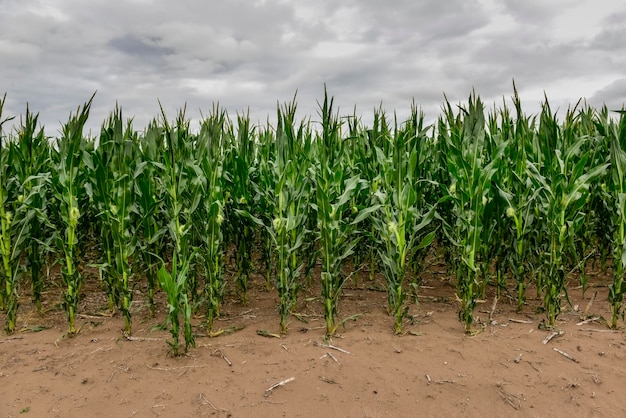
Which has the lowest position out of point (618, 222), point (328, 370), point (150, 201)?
point (328, 370)

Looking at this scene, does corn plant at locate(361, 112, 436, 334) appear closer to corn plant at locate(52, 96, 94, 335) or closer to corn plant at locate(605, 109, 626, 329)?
corn plant at locate(605, 109, 626, 329)

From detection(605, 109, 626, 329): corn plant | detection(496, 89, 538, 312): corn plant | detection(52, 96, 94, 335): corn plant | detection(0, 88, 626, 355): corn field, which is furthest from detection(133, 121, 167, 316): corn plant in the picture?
detection(605, 109, 626, 329): corn plant

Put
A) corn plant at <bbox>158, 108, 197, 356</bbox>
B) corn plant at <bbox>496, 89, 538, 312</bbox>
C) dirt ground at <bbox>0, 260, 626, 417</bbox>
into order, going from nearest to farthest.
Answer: dirt ground at <bbox>0, 260, 626, 417</bbox>
corn plant at <bbox>158, 108, 197, 356</bbox>
corn plant at <bbox>496, 89, 538, 312</bbox>

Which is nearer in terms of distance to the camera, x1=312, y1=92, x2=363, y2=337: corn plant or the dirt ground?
the dirt ground

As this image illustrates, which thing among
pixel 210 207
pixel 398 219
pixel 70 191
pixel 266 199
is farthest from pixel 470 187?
pixel 70 191

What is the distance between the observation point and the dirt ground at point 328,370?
10.3 feet

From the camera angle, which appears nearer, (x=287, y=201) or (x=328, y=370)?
(x=328, y=370)

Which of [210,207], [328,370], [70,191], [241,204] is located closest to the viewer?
[328,370]

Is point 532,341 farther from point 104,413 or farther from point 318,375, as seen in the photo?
point 104,413

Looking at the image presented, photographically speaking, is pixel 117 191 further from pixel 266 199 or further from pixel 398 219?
pixel 398 219

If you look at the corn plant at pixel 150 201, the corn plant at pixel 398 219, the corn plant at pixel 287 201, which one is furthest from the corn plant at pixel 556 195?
the corn plant at pixel 150 201

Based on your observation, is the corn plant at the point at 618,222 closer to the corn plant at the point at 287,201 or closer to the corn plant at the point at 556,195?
the corn plant at the point at 556,195

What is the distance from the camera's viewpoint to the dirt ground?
123 inches

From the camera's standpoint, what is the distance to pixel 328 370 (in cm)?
342
